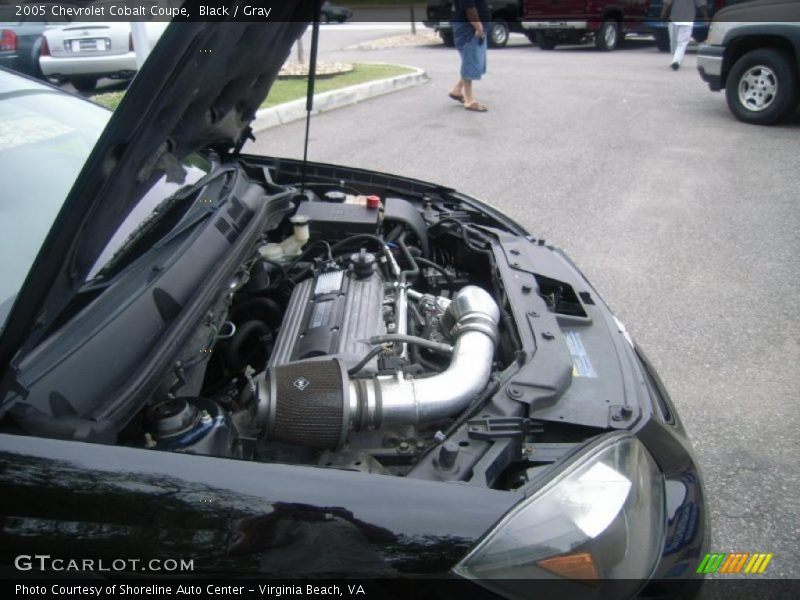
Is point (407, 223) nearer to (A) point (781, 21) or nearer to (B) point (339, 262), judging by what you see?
(B) point (339, 262)

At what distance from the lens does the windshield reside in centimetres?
171

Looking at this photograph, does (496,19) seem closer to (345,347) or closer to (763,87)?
(763,87)

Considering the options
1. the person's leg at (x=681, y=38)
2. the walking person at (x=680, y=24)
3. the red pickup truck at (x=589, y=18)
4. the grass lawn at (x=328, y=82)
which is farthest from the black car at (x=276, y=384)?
the red pickup truck at (x=589, y=18)

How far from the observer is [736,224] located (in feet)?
16.3

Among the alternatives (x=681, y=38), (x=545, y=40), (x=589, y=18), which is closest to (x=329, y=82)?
(x=681, y=38)

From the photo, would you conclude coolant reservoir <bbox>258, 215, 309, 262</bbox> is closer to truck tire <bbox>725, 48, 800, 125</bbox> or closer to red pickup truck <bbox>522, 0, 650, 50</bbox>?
truck tire <bbox>725, 48, 800, 125</bbox>

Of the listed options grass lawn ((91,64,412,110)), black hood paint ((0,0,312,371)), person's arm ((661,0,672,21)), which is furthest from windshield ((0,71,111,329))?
person's arm ((661,0,672,21))

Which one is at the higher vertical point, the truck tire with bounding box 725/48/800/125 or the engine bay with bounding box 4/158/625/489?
the truck tire with bounding box 725/48/800/125

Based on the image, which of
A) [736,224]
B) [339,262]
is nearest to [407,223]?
[339,262]

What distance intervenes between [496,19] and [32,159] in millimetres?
15031

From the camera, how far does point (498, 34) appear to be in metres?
15.4

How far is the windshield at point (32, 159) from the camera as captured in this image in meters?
1.71

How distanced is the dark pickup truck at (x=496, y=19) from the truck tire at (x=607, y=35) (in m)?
1.89

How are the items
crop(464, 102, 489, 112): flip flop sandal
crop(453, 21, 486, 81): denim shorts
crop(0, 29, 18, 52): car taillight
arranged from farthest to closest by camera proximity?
1. crop(464, 102, 489, 112): flip flop sandal
2. crop(0, 29, 18, 52): car taillight
3. crop(453, 21, 486, 81): denim shorts
